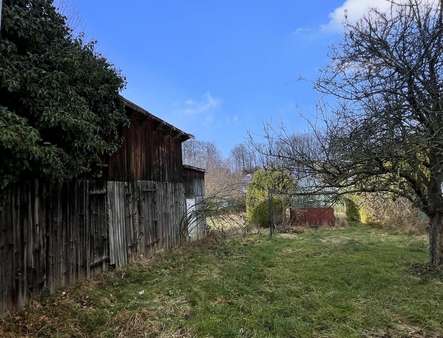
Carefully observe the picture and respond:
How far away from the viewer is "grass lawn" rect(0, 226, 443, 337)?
5070 mm

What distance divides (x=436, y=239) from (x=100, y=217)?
6.77 m

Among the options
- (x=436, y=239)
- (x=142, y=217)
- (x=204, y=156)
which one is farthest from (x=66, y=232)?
(x=204, y=156)

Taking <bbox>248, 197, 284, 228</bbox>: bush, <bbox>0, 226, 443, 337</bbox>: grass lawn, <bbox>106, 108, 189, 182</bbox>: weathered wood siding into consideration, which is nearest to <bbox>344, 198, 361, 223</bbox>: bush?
<bbox>248, 197, 284, 228</bbox>: bush

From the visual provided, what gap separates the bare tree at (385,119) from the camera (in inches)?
216

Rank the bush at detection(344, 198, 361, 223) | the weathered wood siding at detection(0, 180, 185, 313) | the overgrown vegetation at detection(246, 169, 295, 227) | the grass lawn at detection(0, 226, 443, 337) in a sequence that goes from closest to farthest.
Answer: the grass lawn at detection(0, 226, 443, 337) → the weathered wood siding at detection(0, 180, 185, 313) → the overgrown vegetation at detection(246, 169, 295, 227) → the bush at detection(344, 198, 361, 223)

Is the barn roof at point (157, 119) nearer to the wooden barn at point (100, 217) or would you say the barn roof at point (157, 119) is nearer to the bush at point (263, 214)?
the wooden barn at point (100, 217)

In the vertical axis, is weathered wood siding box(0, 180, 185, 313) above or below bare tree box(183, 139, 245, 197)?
below

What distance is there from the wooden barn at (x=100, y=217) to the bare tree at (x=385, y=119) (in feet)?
11.4

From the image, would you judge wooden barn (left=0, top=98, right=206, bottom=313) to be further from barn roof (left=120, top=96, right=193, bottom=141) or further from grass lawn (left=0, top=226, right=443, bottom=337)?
grass lawn (left=0, top=226, right=443, bottom=337)

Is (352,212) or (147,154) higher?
(147,154)

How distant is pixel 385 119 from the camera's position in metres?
5.52

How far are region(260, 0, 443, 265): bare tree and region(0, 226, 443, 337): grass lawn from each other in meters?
1.76

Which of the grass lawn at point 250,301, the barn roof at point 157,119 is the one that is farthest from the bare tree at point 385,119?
the barn roof at point 157,119

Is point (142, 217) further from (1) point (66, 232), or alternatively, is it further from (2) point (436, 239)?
(2) point (436, 239)
